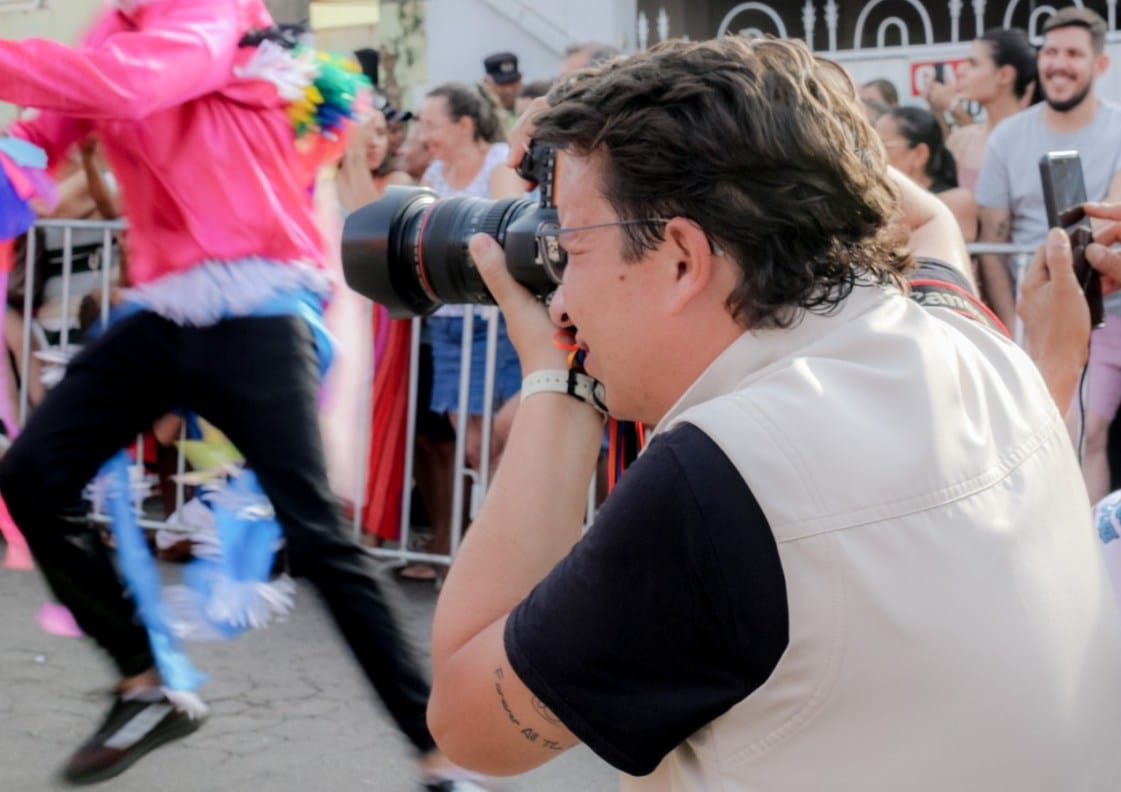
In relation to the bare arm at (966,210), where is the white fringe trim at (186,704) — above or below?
below

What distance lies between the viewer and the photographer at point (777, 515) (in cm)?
118

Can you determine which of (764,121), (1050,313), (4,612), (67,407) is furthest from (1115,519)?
(4,612)

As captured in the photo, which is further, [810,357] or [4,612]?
[4,612]

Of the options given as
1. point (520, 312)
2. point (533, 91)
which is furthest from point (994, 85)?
point (520, 312)

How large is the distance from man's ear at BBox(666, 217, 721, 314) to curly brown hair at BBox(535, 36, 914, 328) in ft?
0.04

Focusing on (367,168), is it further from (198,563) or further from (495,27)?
(495,27)

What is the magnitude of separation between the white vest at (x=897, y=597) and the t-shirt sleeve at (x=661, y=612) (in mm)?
21

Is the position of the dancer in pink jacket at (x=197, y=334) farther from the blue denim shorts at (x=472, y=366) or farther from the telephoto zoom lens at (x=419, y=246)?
the blue denim shorts at (x=472, y=366)

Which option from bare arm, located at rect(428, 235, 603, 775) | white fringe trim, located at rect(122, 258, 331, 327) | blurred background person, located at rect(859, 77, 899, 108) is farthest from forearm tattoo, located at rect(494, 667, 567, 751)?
blurred background person, located at rect(859, 77, 899, 108)

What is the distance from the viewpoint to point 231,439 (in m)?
2.93

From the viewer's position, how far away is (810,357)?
1265 millimetres

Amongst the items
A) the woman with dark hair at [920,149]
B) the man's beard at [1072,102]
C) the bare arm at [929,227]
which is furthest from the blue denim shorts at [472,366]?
the bare arm at [929,227]

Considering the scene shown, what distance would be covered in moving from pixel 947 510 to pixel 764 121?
384mm

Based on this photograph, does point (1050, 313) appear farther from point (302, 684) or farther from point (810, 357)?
point (302, 684)
